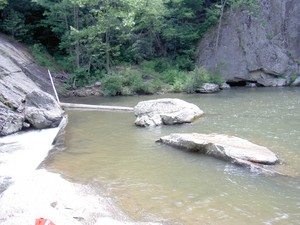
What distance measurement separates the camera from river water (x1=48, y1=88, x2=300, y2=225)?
5.90 m

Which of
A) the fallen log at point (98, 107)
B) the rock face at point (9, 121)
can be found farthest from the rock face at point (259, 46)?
the rock face at point (9, 121)

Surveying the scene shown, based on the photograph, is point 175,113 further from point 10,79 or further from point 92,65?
point 92,65

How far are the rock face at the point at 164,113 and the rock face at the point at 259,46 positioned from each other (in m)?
14.5

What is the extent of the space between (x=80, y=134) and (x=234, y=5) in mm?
19621

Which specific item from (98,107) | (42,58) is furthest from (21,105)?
(42,58)

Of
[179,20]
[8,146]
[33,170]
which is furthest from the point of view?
[179,20]

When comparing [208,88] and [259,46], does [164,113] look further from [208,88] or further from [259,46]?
[259,46]

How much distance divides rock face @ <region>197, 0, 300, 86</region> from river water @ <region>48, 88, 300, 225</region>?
13636 mm

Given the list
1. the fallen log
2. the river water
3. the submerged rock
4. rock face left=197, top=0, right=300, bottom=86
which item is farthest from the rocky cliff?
rock face left=197, top=0, right=300, bottom=86

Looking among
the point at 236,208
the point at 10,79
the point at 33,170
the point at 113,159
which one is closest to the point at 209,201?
the point at 236,208

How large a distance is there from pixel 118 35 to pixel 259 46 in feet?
36.6

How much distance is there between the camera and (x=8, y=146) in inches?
421

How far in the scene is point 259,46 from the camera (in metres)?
27.8

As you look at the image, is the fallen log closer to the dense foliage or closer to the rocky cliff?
the rocky cliff
